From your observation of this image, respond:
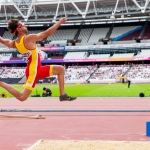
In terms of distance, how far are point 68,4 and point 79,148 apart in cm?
5372

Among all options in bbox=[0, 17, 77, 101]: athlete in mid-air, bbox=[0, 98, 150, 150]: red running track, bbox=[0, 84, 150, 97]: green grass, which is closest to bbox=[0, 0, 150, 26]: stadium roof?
bbox=[0, 84, 150, 97]: green grass

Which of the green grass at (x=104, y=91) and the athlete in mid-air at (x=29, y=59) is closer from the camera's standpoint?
the athlete in mid-air at (x=29, y=59)

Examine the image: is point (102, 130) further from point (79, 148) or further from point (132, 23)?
point (132, 23)

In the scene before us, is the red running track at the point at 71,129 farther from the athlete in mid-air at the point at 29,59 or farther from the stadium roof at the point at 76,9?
the stadium roof at the point at 76,9

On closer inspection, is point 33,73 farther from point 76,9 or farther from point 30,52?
point 76,9

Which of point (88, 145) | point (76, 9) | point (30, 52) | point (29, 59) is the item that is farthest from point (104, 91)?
point (76, 9)

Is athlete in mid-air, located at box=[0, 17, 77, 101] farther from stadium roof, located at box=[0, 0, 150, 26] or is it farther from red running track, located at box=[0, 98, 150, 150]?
stadium roof, located at box=[0, 0, 150, 26]

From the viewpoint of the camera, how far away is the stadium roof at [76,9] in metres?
55.5

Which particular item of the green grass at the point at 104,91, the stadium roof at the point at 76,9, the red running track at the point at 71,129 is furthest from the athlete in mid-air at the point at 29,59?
the stadium roof at the point at 76,9

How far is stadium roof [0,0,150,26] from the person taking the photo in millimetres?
55469

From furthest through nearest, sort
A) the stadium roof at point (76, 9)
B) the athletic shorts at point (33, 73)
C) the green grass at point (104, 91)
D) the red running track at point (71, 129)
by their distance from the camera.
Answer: the stadium roof at point (76, 9)
the green grass at point (104, 91)
the red running track at point (71, 129)
the athletic shorts at point (33, 73)

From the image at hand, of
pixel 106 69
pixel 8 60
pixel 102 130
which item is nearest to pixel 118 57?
pixel 106 69

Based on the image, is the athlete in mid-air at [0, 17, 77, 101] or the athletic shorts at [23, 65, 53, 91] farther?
the athletic shorts at [23, 65, 53, 91]

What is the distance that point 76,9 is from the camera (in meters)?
59.9
